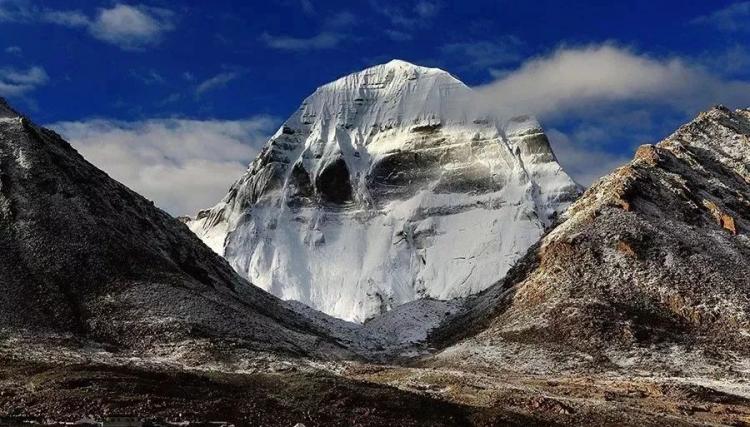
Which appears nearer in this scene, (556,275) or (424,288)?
(556,275)

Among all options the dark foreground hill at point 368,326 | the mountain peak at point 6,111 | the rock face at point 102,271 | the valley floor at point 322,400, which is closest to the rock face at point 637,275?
the dark foreground hill at point 368,326

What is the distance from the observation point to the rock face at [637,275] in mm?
86625

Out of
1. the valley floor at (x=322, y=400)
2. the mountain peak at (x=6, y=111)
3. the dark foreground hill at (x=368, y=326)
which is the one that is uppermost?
the mountain peak at (x=6, y=111)

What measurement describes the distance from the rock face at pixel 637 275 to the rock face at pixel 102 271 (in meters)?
25.3

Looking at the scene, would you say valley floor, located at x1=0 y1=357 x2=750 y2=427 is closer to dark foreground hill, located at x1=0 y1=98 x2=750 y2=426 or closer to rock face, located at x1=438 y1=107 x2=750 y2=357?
dark foreground hill, located at x1=0 y1=98 x2=750 y2=426

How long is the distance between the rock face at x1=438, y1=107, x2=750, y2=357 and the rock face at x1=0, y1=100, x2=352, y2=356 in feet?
83.1

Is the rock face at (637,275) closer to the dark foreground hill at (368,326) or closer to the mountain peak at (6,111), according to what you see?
the dark foreground hill at (368,326)

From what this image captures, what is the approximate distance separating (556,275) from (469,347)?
1829 cm

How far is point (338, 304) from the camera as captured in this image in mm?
181500

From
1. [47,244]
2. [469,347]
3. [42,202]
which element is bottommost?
[469,347]

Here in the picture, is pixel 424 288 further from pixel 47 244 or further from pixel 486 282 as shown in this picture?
pixel 47 244

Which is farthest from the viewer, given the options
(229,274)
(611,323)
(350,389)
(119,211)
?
(229,274)

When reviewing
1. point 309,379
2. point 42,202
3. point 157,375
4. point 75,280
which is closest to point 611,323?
point 309,379

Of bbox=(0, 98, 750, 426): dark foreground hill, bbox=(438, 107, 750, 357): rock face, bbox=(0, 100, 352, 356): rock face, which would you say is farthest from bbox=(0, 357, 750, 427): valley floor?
bbox=(438, 107, 750, 357): rock face
